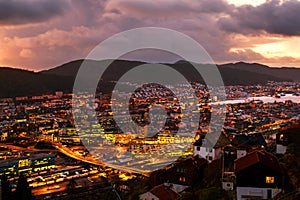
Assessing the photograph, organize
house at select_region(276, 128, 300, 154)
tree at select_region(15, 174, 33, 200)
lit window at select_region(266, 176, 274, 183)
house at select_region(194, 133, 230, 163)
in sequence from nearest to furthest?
1. lit window at select_region(266, 176, 274, 183)
2. house at select_region(276, 128, 300, 154)
3. house at select_region(194, 133, 230, 163)
4. tree at select_region(15, 174, 33, 200)

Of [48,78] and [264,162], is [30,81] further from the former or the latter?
[264,162]

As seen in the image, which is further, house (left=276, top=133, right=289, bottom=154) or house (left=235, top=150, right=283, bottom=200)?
house (left=276, top=133, right=289, bottom=154)

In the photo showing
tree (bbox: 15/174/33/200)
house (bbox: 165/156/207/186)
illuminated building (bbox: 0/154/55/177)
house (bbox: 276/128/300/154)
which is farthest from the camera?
illuminated building (bbox: 0/154/55/177)

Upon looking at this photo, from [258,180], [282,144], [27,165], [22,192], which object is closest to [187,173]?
[282,144]

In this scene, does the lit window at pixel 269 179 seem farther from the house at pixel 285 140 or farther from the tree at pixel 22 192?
the tree at pixel 22 192

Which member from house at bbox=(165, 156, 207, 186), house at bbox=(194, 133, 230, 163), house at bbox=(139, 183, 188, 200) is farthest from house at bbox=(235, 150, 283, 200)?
house at bbox=(194, 133, 230, 163)

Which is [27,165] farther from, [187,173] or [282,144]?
[282,144]

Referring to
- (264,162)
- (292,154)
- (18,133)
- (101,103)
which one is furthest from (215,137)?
(101,103)

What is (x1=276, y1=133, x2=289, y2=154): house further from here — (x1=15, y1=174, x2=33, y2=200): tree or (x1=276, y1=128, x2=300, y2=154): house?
(x1=15, y1=174, x2=33, y2=200): tree
